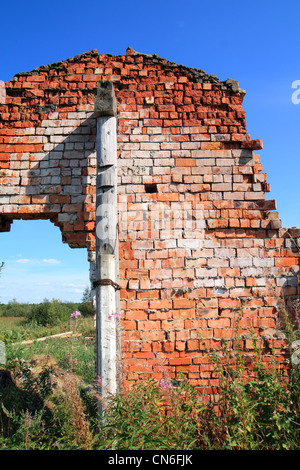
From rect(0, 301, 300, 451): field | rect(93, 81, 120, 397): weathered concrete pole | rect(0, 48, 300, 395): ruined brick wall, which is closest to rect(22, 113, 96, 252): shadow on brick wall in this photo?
rect(0, 48, 300, 395): ruined brick wall

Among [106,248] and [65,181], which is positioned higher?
[65,181]

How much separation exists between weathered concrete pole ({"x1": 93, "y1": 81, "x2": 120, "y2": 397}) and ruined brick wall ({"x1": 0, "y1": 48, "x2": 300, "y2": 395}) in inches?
18.9

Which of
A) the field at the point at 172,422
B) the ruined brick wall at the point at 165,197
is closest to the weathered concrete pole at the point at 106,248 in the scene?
the field at the point at 172,422

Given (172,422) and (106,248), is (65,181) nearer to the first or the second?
(106,248)

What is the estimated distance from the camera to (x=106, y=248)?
360cm

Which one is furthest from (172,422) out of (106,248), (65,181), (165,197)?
(65,181)

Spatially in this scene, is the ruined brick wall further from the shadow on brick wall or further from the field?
the field

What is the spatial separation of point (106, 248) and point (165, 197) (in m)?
1.16

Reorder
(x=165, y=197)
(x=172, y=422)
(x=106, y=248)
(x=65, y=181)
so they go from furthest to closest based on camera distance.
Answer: (x=65, y=181)
(x=165, y=197)
(x=106, y=248)
(x=172, y=422)

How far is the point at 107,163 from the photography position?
152 inches

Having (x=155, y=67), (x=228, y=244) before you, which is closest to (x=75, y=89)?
(x=155, y=67)

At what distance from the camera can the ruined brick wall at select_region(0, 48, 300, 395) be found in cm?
406

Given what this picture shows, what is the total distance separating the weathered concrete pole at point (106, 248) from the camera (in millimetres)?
3309

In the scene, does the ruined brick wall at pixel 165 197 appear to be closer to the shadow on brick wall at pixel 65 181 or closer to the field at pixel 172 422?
the shadow on brick wall at pixel 65 181
